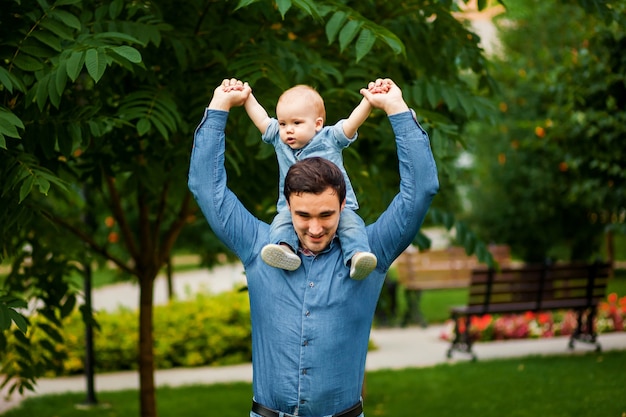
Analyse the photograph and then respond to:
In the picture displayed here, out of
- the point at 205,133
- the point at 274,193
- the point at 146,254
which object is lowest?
the point at 146,254

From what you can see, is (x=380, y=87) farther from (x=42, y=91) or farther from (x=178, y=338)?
(x=178, y=338)

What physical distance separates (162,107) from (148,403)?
9.84 feet

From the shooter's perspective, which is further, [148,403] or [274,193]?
[148,403]

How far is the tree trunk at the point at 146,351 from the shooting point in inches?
266

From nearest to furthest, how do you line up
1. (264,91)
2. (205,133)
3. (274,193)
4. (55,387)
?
(205,133), (264,91), (274,193), (55,387)

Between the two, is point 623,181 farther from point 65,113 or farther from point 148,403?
point 65,113

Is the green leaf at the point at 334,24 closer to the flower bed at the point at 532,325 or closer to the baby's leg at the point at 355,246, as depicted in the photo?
the baby's leg at the point at 355,246

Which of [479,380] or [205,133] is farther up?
[205,133]

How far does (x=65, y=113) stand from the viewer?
4418 mm

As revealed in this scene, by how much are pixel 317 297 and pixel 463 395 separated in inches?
249

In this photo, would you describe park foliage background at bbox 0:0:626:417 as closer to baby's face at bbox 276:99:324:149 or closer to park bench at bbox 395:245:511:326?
baby's face at bbox 276:99:324:149

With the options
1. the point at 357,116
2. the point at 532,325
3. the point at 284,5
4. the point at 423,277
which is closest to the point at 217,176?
the point at 357,116

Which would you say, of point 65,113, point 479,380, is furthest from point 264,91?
point 479,380

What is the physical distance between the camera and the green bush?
11672mm
